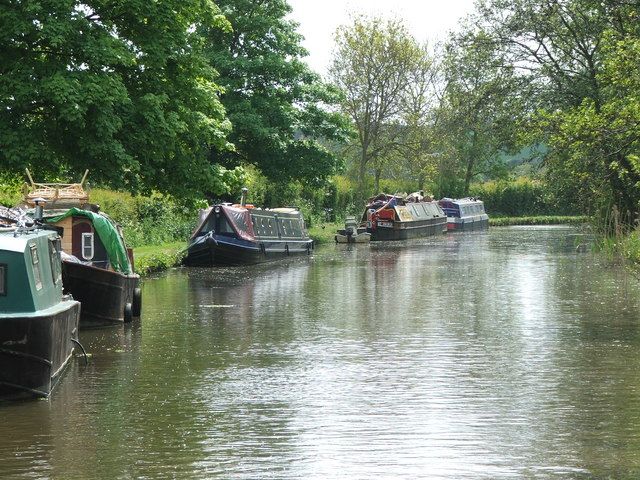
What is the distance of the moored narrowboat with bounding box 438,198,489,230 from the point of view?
223 feet

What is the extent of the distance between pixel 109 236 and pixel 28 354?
7.87 m

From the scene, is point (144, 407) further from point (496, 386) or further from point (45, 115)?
point (45, 115)

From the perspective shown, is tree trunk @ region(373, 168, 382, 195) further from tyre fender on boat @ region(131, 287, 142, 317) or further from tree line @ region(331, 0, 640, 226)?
tyre fender on boat @ region(131, 287, 142, 317)

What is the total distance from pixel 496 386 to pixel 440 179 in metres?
66.6

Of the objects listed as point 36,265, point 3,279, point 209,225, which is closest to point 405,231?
point 209,225

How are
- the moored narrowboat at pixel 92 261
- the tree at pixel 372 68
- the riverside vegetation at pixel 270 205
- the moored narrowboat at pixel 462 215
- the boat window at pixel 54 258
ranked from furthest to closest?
the moored narrowboat at pixel 462 215, the tree at pixel 372 68, the riverside vegetation at pixel 270 205, the moored narrowboat at pixel 92 261, the boat window at pixel 54 258

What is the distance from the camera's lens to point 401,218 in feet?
181

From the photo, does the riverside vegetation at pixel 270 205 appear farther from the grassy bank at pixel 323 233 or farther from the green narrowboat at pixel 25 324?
the green narrowboat at pixel 25 324

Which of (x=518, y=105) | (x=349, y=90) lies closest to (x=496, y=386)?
(x=518, y=105)

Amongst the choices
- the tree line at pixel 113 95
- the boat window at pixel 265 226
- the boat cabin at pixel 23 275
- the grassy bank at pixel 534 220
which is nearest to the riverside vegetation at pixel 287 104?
the tree line at pixel 113 95

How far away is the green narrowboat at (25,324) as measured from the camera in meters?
12.1

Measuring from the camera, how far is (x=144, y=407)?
1256 centimetres

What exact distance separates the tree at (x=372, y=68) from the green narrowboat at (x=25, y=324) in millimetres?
48431

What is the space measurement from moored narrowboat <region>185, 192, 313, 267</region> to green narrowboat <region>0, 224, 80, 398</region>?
21.0 metres
